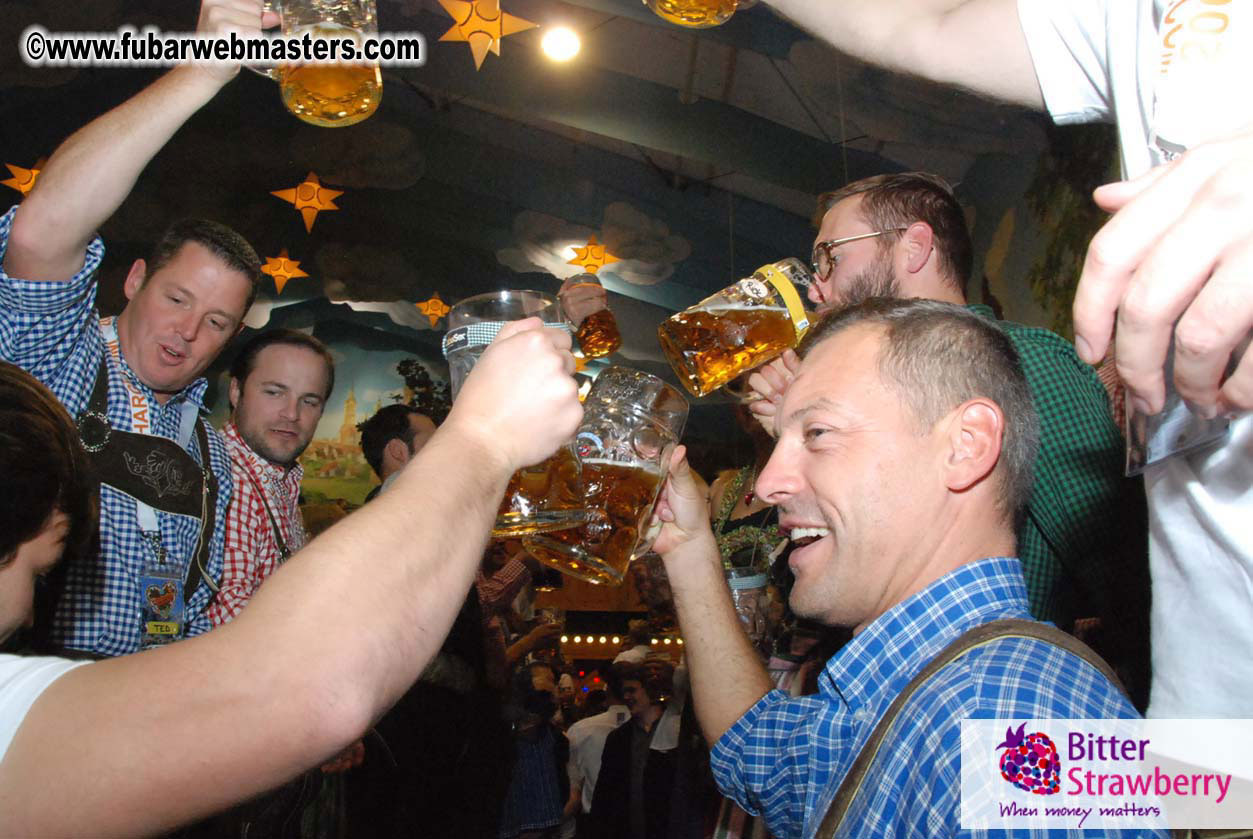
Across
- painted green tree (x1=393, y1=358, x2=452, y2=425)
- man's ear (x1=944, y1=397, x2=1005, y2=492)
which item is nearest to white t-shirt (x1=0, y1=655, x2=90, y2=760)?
man's ear (x1=944, y1=397, x2=1005, y2=492)

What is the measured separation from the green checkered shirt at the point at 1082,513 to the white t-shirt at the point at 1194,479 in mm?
794

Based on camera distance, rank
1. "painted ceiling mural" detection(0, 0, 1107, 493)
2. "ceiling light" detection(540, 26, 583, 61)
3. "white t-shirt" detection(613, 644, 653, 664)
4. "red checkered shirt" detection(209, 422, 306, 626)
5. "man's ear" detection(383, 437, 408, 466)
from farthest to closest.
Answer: "ceiling light" detection(540, 26, 583, 61), "white t-shirt" detection(613, 644, 653, 664), "painted ceiling mural" detection(0, 0, 1107, 493), "man's ear" detection(383, 437, 408, 466), "red checkered shirt" detection(209, 422, 306, 626)

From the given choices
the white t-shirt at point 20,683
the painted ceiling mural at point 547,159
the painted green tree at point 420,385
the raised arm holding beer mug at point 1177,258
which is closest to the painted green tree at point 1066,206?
the painted ceiling mural at point 547,159

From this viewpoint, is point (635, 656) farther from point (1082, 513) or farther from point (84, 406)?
point (1082, 513)

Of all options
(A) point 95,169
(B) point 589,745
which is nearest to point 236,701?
(A) point 95,169

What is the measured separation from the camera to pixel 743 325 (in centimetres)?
156

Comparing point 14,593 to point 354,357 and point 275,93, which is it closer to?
point 275,93

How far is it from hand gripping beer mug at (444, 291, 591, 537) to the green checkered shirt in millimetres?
697

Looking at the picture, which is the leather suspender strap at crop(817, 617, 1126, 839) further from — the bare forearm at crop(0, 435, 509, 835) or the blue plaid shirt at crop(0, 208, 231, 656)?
the blue plaid shirt at crop(0, 208, 231, 656)

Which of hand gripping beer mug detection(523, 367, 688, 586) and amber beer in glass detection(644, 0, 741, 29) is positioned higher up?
amber beer in glass detection(644, 0, 741, 29)

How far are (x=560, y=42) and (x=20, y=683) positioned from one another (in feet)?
21.7

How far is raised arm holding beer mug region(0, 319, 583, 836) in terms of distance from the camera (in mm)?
612

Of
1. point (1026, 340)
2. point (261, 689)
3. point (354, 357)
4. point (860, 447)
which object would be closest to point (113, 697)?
point (261, 689)

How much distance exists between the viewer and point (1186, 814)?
0.66 meters
